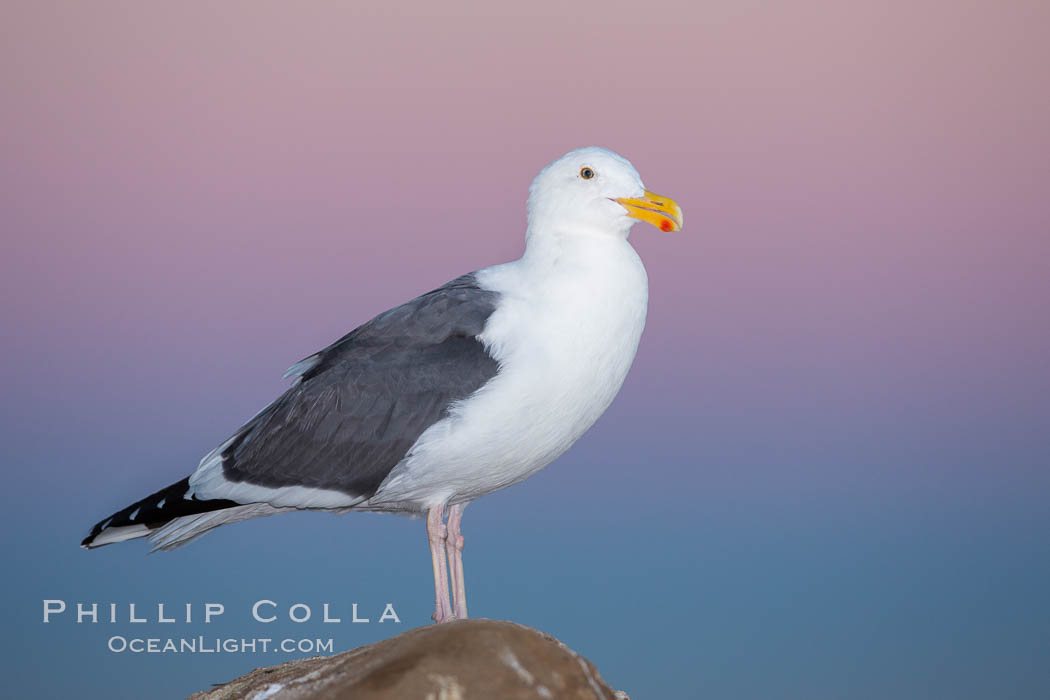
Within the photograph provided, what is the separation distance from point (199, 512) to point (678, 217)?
2.60 metres

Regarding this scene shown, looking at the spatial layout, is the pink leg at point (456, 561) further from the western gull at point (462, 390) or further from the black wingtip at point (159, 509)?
the black wingtip at point (159, 509)

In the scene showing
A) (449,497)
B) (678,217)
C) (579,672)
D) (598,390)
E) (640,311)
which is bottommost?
(579,672)

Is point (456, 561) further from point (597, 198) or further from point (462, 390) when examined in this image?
point (597, 198)

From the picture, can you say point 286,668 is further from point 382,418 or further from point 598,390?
point 598,390

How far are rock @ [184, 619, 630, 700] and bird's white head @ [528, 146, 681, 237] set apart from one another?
6.30 ft

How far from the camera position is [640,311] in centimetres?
475

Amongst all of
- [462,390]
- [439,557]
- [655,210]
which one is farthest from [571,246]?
[439,557]

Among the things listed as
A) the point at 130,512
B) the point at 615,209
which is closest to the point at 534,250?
the point at 615,209

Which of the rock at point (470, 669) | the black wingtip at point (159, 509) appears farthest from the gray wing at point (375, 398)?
the rock at point (470, 669)

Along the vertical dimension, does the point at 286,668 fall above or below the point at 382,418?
below

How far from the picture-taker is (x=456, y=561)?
507cm

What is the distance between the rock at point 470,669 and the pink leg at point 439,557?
0.88 metres

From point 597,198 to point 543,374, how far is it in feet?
2.88

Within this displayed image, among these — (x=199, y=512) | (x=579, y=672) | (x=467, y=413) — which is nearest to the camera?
(x=579, y=672)
